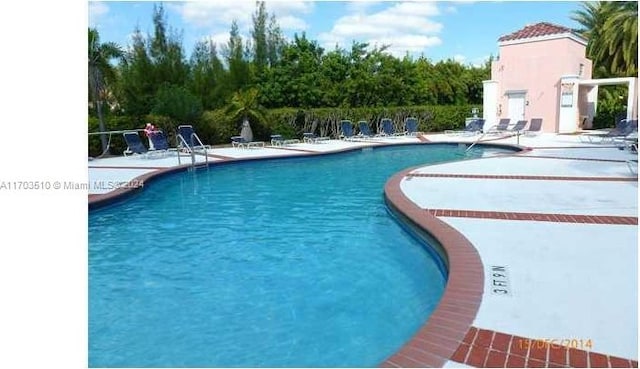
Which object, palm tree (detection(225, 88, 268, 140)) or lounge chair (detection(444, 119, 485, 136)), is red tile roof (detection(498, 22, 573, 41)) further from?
palm tree (detection(225, 88, 268, 140))

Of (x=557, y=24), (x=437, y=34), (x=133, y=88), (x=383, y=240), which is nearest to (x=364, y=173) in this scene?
(x=383, y=240)

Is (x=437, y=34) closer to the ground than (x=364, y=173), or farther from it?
farther from it

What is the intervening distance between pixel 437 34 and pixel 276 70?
38.8ft

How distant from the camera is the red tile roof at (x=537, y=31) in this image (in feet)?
78.4

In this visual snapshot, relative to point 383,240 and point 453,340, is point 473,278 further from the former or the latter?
point 383,240

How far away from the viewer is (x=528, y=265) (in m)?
4.46

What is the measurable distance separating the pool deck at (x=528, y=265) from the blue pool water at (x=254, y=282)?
20.4 inches

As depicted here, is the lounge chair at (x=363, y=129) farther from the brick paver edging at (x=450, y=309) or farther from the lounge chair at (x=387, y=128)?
the brick paver edging at (x=450, y=309)

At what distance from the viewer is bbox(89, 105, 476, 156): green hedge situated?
16.2 metres

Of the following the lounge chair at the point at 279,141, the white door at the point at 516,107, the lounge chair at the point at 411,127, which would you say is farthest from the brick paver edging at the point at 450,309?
the white door at the point at 516,107

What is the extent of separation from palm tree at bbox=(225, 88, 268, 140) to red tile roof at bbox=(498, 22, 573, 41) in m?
14.1

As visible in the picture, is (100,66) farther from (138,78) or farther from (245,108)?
(245,108)
